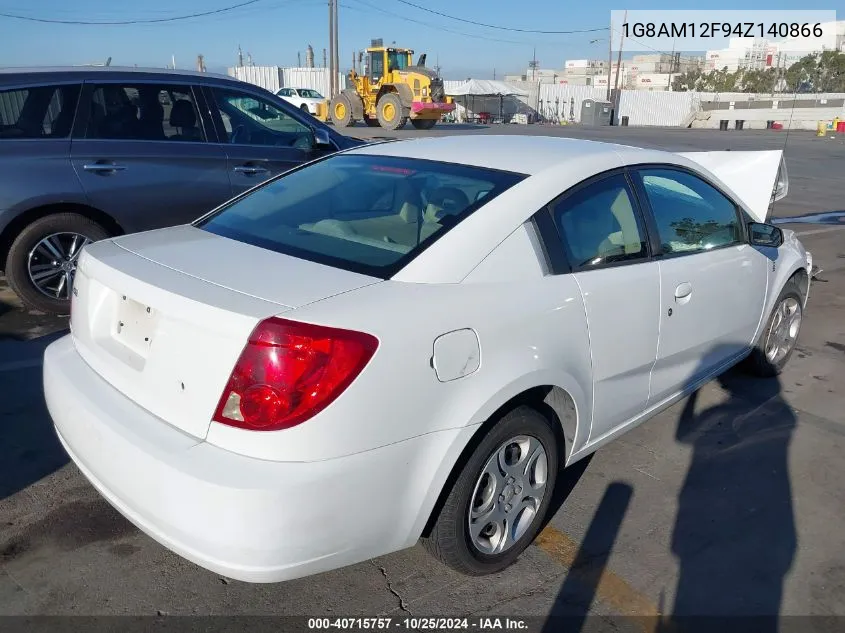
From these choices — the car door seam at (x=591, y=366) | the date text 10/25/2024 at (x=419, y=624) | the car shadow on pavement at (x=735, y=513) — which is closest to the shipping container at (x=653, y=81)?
the car shadow on pavement at (x=735, y=513)

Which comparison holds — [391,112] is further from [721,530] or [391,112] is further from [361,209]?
[721,530]

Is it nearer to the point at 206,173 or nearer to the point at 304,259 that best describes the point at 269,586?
the point at 304,259

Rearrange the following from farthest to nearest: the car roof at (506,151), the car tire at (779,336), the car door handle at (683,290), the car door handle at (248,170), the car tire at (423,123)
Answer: the car tire at (423,123)
the car door handle at (248,170)
the car tire at (779,336)
the car door handle at (683,290)
the car roof at (506,151)

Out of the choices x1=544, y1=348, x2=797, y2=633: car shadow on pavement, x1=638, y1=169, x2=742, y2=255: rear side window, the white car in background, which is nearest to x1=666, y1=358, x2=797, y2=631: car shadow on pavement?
x1=544, y1=348, x2=797, y2=633: car shadow on pavement

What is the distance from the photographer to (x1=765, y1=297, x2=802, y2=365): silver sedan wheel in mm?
4555

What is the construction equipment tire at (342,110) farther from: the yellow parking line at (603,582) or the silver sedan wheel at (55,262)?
the yellow parking line at (603,582)

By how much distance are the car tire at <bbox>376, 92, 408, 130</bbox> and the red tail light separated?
29853 millimetres

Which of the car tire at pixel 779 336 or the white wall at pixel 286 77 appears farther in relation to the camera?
the white wall at pixel 286 77

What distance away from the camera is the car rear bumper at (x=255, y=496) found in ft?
6.52

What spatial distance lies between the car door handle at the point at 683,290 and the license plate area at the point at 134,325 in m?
2.26

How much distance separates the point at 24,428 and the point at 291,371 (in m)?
2.39

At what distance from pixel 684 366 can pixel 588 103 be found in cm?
4632

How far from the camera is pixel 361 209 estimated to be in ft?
10.0

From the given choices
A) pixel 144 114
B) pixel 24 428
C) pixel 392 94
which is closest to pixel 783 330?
pixel 24 428
